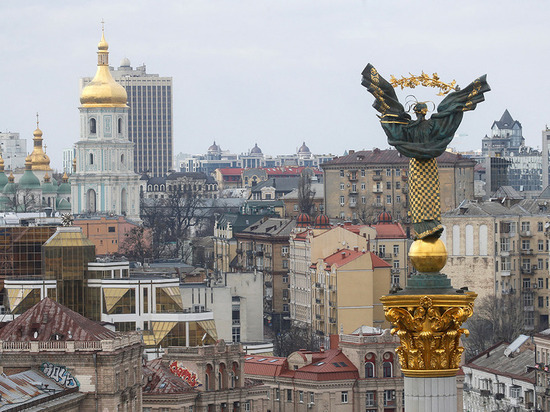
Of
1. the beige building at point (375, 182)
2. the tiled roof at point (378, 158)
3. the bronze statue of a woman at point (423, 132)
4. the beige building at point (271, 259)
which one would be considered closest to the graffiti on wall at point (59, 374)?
the bronze statue of a woman at point (423, 132)

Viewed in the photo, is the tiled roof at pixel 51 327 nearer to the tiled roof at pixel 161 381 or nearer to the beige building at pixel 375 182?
the tiled roof at pixel 161 381

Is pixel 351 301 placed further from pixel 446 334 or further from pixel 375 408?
pixel 446 334

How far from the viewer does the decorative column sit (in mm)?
34281

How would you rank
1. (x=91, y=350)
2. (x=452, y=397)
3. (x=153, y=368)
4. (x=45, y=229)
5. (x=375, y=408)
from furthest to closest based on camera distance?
(x=45, y=229), (x=375, y=408), (x=153, y=368), (x=91, y=350), (x=452, y=397)

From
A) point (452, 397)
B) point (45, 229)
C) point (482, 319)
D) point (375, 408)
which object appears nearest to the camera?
point (452, 397)

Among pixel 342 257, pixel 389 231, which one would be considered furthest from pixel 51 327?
pixel 389 231

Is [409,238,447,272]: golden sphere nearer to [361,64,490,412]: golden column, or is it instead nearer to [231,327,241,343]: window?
[361,64,490,412]: golden column

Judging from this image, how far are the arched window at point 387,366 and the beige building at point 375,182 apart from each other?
254 ft

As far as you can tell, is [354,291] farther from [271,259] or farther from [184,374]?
[184,374]

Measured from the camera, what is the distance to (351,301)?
5261 inches

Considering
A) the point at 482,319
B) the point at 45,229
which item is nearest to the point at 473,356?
the point at 482,319

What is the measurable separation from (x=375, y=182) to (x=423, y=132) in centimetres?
15159

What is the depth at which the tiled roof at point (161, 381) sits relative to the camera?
289 ft

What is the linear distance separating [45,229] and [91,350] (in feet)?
118
